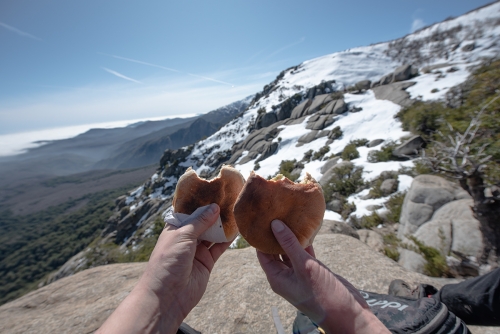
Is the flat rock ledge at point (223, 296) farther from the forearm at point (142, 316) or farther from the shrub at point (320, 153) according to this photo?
the shrub at point (320, 153)

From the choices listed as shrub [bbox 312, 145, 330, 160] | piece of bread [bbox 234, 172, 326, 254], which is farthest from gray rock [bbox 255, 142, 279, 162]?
piece of bread [bbox 234, 172, 326, 254]

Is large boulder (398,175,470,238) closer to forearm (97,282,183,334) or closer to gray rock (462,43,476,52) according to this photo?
forearm (97,282,183,334)

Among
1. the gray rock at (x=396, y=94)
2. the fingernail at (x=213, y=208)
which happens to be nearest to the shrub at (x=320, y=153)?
the gray rock at (x=396, y=94)

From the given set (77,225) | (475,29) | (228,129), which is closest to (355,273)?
(228,129)

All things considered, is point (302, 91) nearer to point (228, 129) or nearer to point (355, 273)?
point (228, 129)

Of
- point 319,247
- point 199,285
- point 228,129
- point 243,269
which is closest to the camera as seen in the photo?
point 199,285
